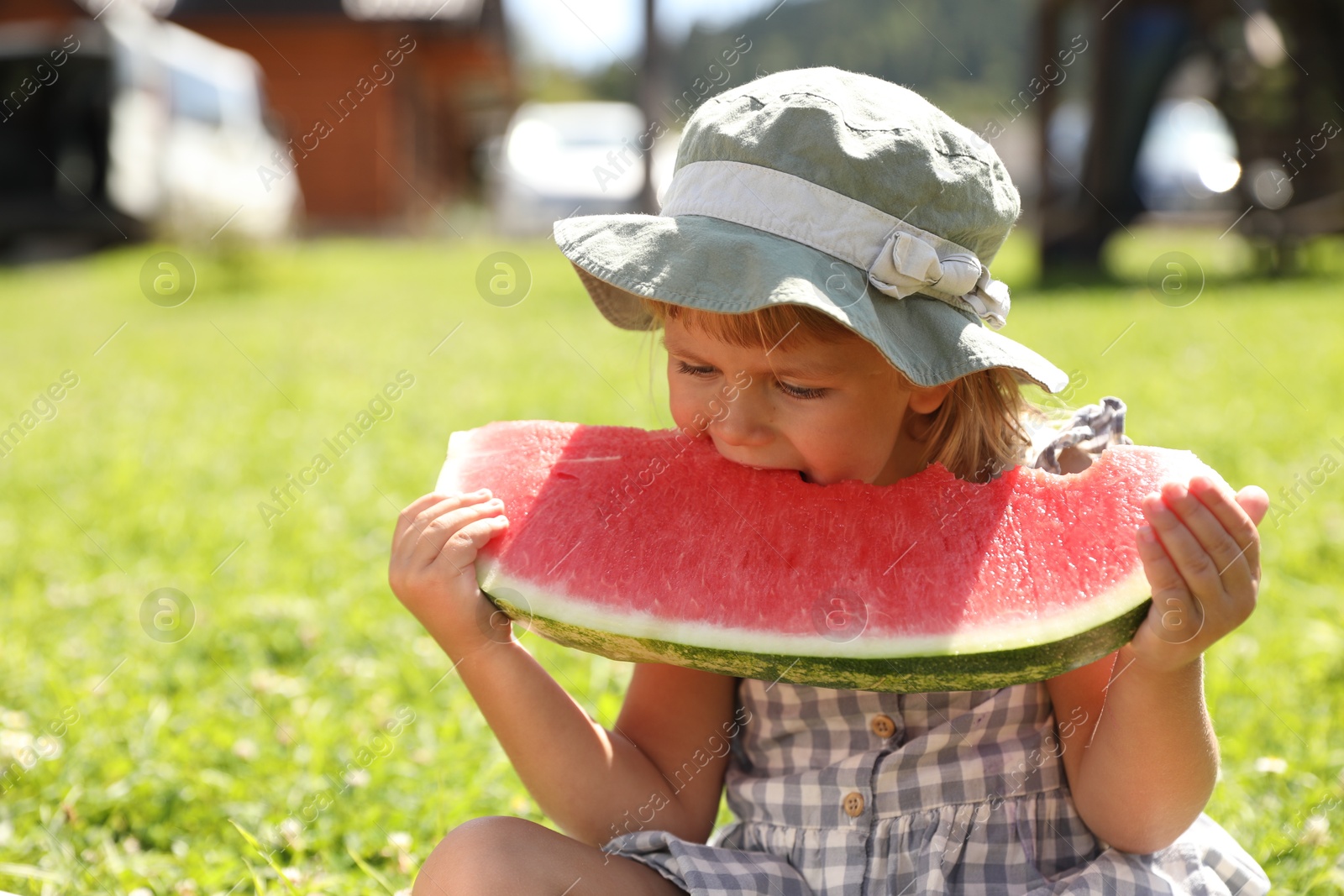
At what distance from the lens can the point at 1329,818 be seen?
204cm

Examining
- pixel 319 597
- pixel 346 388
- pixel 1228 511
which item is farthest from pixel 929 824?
pixel 346 388

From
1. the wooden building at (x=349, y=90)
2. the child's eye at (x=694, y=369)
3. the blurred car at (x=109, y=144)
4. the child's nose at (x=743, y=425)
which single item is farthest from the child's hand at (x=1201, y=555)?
the wooden building at (x=349, y=90)

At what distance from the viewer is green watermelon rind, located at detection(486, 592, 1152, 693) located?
140 cm

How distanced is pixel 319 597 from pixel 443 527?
5.85 ft

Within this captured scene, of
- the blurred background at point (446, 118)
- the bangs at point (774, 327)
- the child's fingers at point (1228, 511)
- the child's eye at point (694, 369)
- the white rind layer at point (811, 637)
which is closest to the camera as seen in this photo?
the child's fingers at point (1228, 511)

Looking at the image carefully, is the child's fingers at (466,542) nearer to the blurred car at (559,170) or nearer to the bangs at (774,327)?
the bangs at (774,327)

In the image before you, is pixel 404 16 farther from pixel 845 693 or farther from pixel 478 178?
pixel 845 693

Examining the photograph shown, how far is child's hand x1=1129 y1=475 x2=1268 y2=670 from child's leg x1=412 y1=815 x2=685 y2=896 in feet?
2.66

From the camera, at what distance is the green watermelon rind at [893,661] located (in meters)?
1.40

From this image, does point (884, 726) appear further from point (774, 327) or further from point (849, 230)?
point (849, 230)

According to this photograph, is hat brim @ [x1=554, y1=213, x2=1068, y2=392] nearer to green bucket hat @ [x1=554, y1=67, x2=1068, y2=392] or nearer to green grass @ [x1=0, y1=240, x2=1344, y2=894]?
green bucket hat @ [x1=554, y1=67, x2=1068, y2=392]

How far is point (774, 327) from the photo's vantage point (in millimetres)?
1532

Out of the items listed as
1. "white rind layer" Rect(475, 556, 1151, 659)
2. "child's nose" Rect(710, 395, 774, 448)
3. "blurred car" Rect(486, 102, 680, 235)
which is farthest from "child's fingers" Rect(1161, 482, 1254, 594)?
"blurred car" Rect(486, 102, 680, 235)

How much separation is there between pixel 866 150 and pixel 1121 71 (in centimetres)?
990
